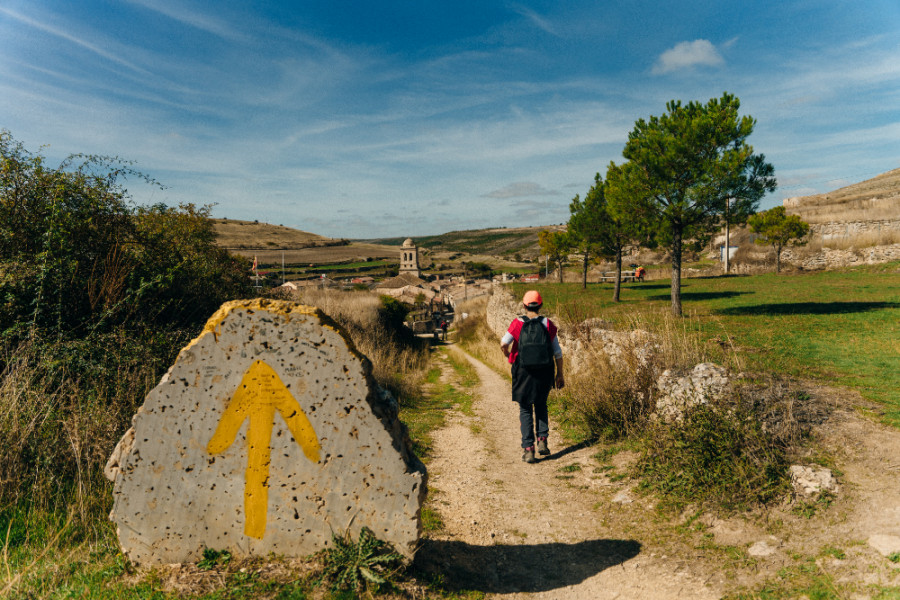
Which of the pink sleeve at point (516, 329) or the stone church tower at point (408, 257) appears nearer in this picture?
the pink sleeve at point (516, 329)

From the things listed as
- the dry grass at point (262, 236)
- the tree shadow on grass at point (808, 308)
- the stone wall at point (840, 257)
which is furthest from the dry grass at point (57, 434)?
the dry grass at point (262, 236)

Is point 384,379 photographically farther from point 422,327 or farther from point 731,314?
point 422,327

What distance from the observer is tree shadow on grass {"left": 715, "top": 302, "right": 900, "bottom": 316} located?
1294 cm

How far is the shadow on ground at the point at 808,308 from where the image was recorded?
12953 mm

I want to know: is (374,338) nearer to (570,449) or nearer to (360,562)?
(570,449)

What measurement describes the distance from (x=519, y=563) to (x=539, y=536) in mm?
484

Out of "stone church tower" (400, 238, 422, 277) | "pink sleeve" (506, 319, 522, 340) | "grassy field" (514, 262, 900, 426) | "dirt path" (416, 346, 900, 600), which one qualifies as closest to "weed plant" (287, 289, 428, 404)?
"pink sleeve" (506, 319, 522, 340)

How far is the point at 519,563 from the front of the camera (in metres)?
3.70

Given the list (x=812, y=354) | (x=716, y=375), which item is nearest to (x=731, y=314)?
(x=812, y=354)

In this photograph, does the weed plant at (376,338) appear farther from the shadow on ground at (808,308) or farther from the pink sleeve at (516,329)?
the shadow on ground at (808,308)

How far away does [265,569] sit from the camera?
117 inches

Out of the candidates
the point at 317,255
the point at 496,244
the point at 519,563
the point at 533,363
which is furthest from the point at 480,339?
the point at 496,244

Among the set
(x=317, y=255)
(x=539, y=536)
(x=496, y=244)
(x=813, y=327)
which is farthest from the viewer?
(x=496, y=244)

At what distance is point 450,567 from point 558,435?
12.4 ft
